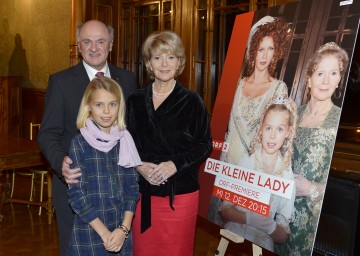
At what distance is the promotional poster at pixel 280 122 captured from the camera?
6.32 ft

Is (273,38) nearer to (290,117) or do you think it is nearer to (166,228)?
(290,117)

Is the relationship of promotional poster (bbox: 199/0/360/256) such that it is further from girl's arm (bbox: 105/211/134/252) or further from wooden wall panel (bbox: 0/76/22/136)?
wooden wall panel (bbox: 0/76/22/136)

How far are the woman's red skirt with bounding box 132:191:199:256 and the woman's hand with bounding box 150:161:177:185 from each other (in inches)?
5.1

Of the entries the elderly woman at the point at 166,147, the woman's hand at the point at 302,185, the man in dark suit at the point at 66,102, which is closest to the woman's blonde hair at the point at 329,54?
the woman's hand at the point at 302,185

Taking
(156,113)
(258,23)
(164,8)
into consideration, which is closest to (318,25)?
(258,23)

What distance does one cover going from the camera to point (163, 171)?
223 cm

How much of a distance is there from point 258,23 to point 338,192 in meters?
0.94

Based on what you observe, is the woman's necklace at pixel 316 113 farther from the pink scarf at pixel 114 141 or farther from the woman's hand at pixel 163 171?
the pink scarf at pixel 114 141

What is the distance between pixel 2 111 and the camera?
7664 mm

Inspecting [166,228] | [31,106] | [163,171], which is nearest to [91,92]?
[163,171]

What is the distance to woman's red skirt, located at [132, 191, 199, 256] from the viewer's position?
232 centimetres

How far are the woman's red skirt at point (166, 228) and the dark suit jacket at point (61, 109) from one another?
50 cm

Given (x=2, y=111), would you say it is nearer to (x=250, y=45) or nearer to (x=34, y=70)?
(x=34, y=70)

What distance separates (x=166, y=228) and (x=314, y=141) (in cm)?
85
